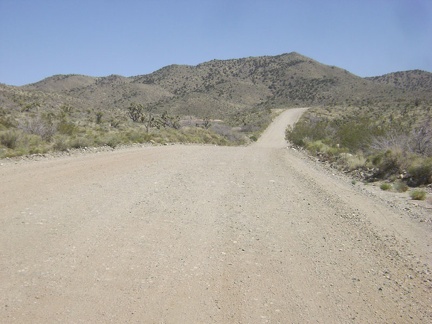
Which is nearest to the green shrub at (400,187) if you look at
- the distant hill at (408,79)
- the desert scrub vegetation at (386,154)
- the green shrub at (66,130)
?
the desert scrub vegetation at (386,154)

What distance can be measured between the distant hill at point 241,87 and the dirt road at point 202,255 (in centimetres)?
7778

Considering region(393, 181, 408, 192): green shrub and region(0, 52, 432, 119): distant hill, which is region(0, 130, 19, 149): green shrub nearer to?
region(393, 181, 408, 192): green shrub

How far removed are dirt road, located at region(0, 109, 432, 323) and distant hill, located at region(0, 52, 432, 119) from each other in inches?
3062

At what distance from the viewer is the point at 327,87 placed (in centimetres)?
12106

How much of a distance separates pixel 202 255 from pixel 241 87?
425 feet

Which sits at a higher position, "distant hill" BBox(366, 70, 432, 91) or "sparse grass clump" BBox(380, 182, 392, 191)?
"distant hill" BBox(366, 70, 432, 91)

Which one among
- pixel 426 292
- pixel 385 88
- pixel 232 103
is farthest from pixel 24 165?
pixel 385 88

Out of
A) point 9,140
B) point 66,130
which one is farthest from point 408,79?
point 9,140

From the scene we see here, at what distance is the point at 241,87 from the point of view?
133 meters

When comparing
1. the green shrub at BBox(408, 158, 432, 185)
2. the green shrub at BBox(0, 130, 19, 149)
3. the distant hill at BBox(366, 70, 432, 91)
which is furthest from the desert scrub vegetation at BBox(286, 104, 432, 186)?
the distant hill at BBox(366, 70, 432, 91)

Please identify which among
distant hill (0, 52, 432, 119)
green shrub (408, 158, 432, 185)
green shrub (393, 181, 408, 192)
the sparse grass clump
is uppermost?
distant hill (0, 52, 432, 119)

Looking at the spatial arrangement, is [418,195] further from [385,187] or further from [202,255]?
[202,255]

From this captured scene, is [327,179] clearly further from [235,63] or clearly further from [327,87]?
[235,63]

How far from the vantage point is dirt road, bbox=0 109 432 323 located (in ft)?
16.0
